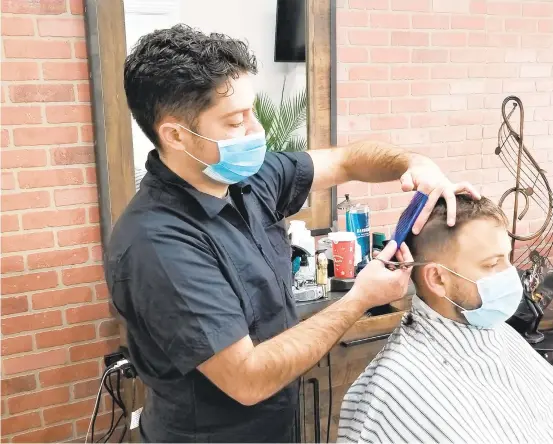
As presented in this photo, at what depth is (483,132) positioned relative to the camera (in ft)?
8.77

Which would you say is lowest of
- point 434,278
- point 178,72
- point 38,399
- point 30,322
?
point 38,399

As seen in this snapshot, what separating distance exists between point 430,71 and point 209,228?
1.68 meters

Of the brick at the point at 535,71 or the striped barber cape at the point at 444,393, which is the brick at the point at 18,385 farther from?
the brick at the point at 535,71

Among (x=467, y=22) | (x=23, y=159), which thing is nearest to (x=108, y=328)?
(x=23, y=159)

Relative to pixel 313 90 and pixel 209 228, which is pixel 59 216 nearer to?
pixel 209 228

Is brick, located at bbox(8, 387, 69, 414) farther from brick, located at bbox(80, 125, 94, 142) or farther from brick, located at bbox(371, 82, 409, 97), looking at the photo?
brick, located at bbox(371, 82, 409, 97)

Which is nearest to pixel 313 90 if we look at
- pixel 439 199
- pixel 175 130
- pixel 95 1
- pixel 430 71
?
pixel 430 71

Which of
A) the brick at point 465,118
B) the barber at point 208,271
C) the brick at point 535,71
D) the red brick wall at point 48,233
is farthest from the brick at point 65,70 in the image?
the brick at point 535,71

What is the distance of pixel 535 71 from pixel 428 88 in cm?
67

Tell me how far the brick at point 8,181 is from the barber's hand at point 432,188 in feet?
3.90

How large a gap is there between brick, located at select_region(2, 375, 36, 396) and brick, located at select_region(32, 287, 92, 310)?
24cm

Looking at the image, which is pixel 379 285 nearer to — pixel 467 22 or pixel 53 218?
pixel 53 218

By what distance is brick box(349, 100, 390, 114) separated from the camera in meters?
2.32

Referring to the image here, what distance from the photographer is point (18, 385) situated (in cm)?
187
